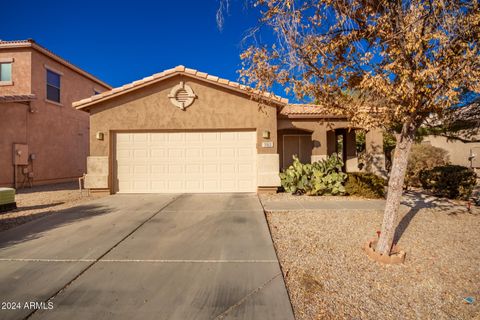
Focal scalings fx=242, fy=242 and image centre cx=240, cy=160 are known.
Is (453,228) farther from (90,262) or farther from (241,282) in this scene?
(90,262)

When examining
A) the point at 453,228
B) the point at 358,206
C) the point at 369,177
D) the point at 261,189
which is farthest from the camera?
the point at 261,189

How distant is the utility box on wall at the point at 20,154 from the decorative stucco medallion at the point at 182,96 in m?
8.32

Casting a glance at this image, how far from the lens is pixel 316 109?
10.8m

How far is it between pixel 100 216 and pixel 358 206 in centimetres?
692

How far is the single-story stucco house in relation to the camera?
9.12 meters

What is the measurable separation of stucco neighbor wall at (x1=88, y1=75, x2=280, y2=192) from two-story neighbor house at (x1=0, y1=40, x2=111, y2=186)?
5.55 metres

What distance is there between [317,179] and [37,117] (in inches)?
556

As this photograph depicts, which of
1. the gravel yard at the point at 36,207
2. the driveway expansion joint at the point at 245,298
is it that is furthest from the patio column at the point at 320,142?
the gravel yard at the point at 36,207

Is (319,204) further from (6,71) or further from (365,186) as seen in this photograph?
(6,71)

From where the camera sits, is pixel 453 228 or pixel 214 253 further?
pixel 453 228

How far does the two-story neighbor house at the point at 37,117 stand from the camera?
11.4 meters

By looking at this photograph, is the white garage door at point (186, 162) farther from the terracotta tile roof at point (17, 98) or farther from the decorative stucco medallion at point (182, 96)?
the terracotta tile roof at point (17, 98)

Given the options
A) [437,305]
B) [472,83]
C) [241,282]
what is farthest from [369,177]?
[241,282]

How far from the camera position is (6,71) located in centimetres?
1255
